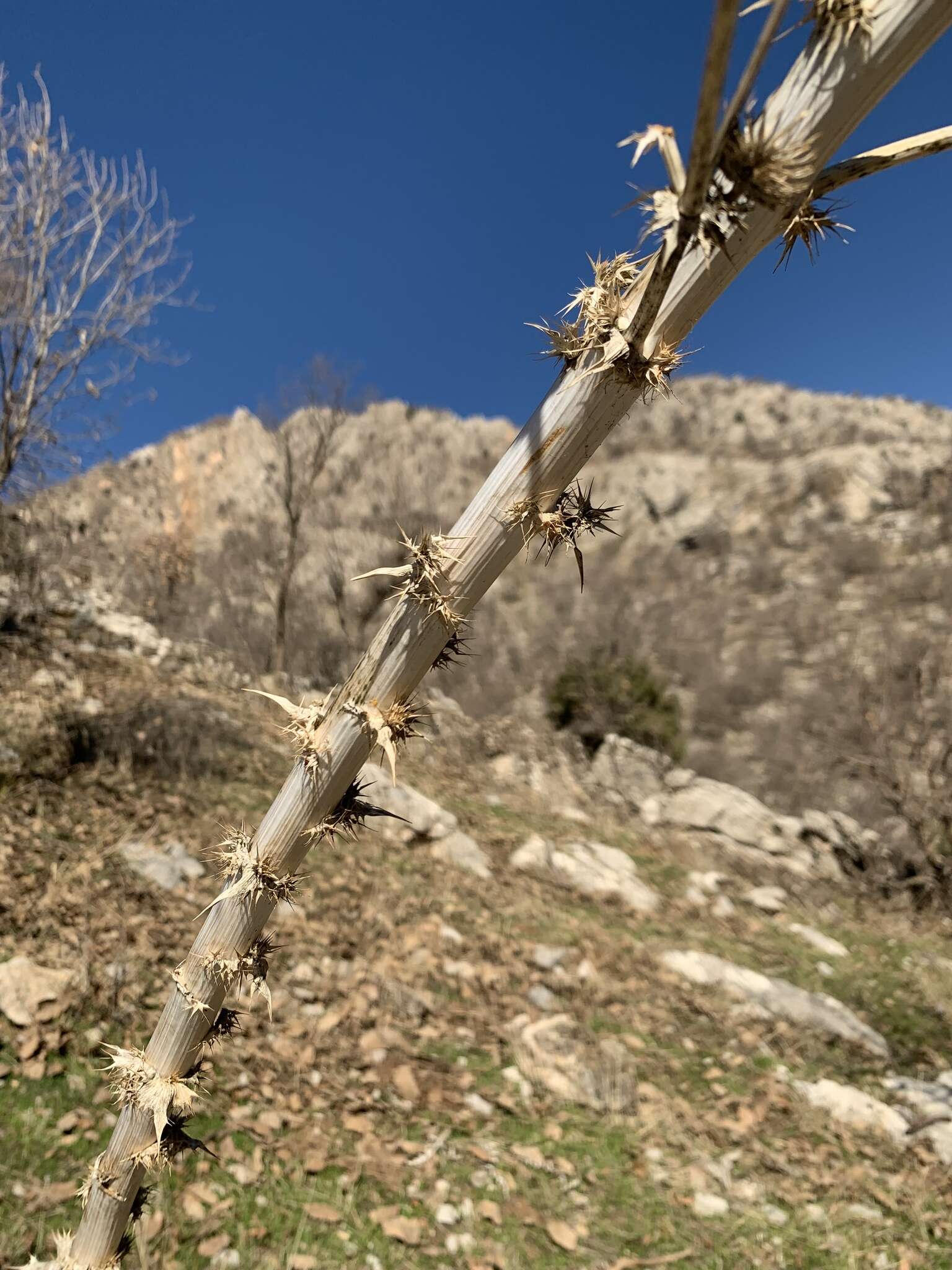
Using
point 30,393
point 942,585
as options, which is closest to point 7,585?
point 30,393

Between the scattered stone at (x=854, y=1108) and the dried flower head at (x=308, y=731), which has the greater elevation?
the dried flower head at (x=308, y=731)

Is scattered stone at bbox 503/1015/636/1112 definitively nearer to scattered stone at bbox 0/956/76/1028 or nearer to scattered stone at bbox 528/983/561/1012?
scattered stone at bbox 528/983/561/1012

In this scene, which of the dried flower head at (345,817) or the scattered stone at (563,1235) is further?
the scattered stone at (563,1235)

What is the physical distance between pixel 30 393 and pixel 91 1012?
6439 millimetres

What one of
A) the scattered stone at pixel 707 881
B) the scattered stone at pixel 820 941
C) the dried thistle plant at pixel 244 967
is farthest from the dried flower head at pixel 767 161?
Answer: the scattered stone at pixel 707 881

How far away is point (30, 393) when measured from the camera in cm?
725

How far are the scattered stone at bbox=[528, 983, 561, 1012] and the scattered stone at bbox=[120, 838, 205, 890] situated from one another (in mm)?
2543

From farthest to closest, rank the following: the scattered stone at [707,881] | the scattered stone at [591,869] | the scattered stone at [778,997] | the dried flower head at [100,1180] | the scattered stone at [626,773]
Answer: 1. the scattered stone at [626,773]
2. the scattered stone at [707,881]
3. the scattered stone at [591,869]
4. the scattered stone at [778,997]
5. the dried flower head at [100,1180]

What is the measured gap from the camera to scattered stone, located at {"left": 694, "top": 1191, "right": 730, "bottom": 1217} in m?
Result: 3.31

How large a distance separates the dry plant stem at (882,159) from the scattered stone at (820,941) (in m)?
7.63

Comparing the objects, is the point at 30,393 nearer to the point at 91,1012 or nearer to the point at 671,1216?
the point at 91,1012

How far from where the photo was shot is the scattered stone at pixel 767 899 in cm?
771

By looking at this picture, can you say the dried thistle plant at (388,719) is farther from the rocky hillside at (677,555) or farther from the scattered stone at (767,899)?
the scattered stone at (767,899)

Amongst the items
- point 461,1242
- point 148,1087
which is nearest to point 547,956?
point 461,1242
